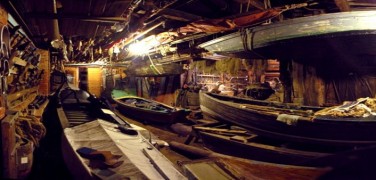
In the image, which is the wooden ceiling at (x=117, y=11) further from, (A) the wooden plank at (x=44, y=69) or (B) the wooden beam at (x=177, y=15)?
(A) the wooden plank at (x=44, y=69)

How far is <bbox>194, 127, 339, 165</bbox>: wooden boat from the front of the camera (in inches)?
294

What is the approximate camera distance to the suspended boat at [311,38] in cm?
573

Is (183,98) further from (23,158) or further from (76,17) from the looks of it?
(23,158)

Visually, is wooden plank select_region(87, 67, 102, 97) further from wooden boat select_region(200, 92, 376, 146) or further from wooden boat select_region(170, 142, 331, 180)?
wooden boat select_region(170, 142, 331, 180)

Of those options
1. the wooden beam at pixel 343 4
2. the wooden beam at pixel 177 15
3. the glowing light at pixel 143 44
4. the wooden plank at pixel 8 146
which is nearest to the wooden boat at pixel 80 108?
the glowing light at pixel 143 44

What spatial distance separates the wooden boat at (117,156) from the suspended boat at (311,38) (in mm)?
4023

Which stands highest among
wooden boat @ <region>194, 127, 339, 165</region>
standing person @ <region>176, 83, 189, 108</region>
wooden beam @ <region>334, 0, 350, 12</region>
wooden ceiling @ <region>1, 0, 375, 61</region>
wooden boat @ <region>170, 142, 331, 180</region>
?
wooden beam @ <region>334, 0, 350, 12</region>

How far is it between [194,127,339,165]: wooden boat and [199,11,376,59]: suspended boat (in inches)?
112

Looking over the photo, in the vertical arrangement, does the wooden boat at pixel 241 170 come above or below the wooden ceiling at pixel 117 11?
below

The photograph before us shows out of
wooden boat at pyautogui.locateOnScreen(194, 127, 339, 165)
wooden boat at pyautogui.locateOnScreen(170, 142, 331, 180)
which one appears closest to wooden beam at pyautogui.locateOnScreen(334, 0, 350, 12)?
wooden boat at pyautogui.locateOnScreen(194, 127, 339, 165)

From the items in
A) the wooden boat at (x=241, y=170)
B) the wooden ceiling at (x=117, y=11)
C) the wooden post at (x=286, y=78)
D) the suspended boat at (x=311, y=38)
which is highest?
the wooden ceiling at (x=117, y=11)

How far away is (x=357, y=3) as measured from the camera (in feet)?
23.1

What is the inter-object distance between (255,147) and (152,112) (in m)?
9.99

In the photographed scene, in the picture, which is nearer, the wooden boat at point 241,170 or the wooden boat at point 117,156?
the wooden boat at point 117,156
